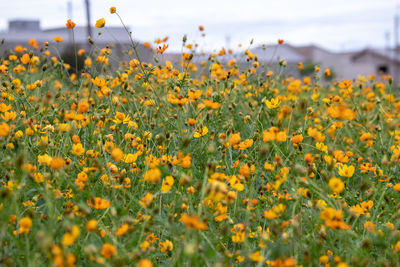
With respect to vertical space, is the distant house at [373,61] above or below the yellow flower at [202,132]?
below

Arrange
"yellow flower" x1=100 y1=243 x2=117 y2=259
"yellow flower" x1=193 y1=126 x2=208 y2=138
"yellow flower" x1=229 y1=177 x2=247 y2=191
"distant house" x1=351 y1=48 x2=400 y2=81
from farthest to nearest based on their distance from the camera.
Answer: "distant house" x1=351 y1=48 x2=400 y2=81
"yellow flower" x1=193 y1=126 x2=208 y2=138
"yellow flower" x1=229 y1=177 x2=247 y2=191
"yellow flower" x1=100 y1=243 x2=117 y2=259

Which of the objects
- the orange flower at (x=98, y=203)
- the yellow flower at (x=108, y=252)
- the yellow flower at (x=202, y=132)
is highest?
the yellow flower at (x=202, y=132)

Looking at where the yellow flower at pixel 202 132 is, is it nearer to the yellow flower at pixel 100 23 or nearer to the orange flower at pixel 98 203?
the orange flower at pixel 98 203

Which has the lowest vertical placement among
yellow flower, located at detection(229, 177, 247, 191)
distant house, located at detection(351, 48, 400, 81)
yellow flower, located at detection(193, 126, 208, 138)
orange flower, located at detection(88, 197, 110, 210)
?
distant house, located at detection(351, 48, 400, 81)

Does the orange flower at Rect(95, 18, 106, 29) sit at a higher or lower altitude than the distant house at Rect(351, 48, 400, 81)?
higher

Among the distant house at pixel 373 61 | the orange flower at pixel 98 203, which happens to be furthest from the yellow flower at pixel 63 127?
the distant house at pixel 373 61

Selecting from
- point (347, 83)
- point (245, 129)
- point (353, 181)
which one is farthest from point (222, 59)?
point (353, 181)

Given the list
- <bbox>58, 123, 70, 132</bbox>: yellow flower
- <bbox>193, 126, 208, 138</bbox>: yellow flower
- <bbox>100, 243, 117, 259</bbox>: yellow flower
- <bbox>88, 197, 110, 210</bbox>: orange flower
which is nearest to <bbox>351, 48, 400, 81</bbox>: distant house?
<bbox>193, 126, 208, 138</bbox>: yellow flower

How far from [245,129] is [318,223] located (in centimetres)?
138

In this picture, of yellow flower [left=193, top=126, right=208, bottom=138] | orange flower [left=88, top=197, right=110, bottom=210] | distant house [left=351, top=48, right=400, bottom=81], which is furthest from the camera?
distant house [left=351, top=48, right=400, bottom=81]

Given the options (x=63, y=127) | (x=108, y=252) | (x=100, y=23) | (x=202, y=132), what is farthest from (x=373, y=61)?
(x=108, y=252)

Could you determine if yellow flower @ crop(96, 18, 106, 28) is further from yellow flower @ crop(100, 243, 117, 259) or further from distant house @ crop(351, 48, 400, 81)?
distant house @ crop(351, 48, 400, 81)

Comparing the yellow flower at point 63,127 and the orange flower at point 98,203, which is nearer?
the orange flower at point 98,203

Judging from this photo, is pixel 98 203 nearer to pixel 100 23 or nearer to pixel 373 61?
pixel 100 23
